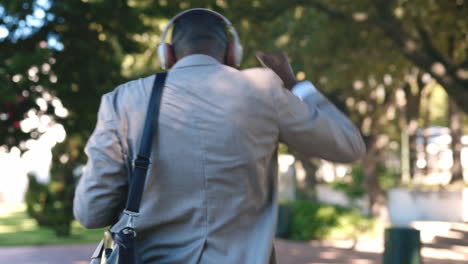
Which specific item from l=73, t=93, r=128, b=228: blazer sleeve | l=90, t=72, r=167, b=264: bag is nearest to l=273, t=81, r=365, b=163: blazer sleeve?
l=90, t=72, r=167, b=264: bag

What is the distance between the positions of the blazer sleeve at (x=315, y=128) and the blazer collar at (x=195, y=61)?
24 cm

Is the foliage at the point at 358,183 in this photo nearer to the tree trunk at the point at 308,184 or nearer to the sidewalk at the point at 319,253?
the tree trunk at the point at 308,184

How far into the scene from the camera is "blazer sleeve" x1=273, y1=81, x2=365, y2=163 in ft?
5.77

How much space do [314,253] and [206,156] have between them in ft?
35.0

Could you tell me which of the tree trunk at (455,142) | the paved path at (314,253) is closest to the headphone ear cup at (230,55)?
the paved path at (314,253)

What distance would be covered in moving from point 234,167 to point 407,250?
15.4ft

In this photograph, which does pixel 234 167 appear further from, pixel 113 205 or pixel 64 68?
pixel 64 68

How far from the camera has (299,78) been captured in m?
14.9

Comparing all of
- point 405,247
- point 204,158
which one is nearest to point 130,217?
point 204,158

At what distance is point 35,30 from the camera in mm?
6016

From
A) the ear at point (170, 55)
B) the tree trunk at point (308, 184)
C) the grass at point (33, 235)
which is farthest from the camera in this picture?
the tree trunk at point (308, 184)

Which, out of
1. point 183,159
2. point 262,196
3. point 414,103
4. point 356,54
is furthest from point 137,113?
point 414,103

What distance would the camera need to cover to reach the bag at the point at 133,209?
5.24 ft

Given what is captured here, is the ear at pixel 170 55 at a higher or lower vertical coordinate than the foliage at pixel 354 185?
higher
